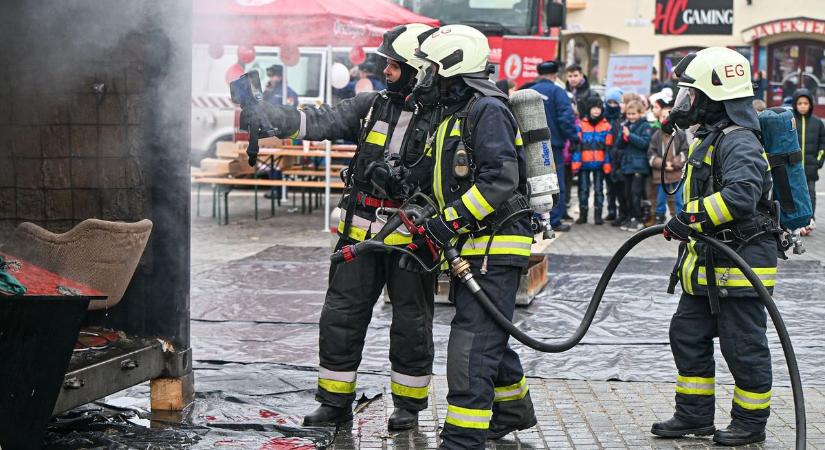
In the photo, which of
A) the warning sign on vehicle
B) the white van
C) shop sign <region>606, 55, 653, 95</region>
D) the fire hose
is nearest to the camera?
the fire hose

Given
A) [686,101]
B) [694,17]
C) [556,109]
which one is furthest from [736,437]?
[694,17]

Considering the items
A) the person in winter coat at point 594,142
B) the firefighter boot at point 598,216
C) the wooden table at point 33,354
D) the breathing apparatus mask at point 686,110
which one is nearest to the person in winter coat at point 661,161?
the person in winter coat at point 594,142

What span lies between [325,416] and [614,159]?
7.89 metres

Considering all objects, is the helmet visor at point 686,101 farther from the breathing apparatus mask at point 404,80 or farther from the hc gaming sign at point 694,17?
the hc gaming sign at point 694,17

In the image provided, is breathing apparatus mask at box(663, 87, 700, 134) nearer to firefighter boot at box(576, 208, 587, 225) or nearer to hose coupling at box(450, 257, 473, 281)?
hose coupling at box(450, 257, 473, 281)

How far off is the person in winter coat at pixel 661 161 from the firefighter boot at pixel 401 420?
20.0 ft

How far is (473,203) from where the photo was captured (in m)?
4.37

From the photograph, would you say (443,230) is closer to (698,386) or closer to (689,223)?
(689,223)

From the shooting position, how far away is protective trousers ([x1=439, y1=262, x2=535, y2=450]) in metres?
4.41

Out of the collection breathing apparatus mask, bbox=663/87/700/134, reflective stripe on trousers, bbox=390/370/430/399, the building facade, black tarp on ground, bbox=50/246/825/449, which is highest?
the building facade

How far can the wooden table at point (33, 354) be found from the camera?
3.73 m

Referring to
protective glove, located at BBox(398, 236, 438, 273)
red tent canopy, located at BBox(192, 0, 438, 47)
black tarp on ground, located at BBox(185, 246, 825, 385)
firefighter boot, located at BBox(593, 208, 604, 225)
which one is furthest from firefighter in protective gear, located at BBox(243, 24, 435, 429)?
firefighter boot, located at BBox(593, 208, 604, 225)

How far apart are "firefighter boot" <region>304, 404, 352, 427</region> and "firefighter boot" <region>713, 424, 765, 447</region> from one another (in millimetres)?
1621

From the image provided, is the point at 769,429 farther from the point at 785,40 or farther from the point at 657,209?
the point at 785,40
